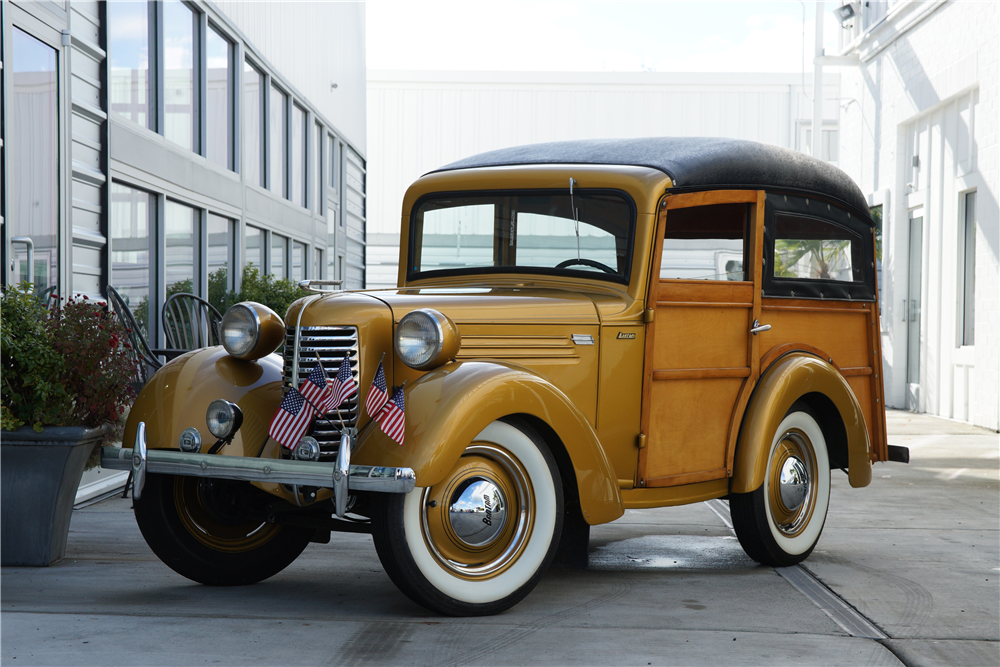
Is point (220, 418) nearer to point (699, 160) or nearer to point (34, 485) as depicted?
point (34, 485)

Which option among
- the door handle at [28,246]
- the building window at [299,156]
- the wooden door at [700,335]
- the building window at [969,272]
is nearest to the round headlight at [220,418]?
the wooden door at [700,335]

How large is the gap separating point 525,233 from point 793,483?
1832 mm

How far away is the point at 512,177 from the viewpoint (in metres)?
4.74

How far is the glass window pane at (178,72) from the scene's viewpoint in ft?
28.1

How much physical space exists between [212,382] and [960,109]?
35.0 feet

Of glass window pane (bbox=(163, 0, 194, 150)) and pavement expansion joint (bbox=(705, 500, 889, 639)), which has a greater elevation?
glass window pane (bbox=(163, 0, 194, 150))

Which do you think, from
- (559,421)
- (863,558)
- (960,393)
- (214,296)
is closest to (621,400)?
(559,421)

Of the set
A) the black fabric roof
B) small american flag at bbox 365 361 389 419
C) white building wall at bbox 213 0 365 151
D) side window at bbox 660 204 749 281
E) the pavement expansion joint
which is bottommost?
the pavement expansion joint

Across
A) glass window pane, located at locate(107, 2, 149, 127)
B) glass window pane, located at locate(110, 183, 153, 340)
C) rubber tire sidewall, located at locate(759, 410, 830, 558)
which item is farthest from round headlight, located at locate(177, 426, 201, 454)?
glass window pane, located at locate(107, 2, 149, 127)

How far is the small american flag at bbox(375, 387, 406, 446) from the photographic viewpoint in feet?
11.1

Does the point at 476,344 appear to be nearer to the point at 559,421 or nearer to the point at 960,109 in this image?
the point at 559,421

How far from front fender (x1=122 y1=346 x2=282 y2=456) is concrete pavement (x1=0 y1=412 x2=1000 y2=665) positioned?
2.12ft

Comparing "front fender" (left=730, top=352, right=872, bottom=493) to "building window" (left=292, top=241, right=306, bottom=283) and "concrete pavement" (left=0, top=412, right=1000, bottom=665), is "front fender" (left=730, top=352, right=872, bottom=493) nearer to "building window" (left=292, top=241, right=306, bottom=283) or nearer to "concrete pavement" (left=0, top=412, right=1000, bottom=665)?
"concrete pavement" (left=0, top=412, right=1000, bottom=665)

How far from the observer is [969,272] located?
1167cm
